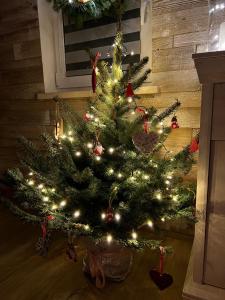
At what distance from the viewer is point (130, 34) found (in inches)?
63.3

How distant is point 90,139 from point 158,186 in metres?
0.40

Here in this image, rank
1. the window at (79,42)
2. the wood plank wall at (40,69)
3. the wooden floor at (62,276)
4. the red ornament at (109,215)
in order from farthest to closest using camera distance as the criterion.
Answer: the window at (79,42) → the wood plank wall at (40,69) → the wooden floor at (62,276) → the red ornament at (109,215)

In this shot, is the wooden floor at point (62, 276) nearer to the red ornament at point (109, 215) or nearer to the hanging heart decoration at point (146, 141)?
the red ornament at point (109, 215)

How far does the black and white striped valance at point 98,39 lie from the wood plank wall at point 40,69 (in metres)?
0.20

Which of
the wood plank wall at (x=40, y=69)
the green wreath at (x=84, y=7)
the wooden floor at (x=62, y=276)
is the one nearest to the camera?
the wooden floor at (x=62, y=276)

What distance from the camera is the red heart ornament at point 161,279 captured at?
1130 millimetres

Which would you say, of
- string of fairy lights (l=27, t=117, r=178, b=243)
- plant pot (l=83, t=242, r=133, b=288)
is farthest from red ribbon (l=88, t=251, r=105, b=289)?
string of fairy lights (l=27, t=117, r=178, b=243)

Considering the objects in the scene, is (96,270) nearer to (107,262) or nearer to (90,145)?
(107,262)

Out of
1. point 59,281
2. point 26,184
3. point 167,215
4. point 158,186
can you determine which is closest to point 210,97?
point 158,186

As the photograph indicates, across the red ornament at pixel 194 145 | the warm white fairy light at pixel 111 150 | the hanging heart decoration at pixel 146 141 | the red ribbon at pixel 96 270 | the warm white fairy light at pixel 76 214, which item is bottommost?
the red ribbon at pixel 96 270

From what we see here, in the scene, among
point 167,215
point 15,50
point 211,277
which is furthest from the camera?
point 15,50

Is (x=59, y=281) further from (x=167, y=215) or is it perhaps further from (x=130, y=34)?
(x=130, y=34)

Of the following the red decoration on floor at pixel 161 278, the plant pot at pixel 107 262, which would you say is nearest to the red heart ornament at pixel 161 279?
the red decoration on floor at pixel 161 278

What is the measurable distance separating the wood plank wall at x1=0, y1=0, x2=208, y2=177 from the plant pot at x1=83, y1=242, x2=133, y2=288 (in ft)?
2.32
